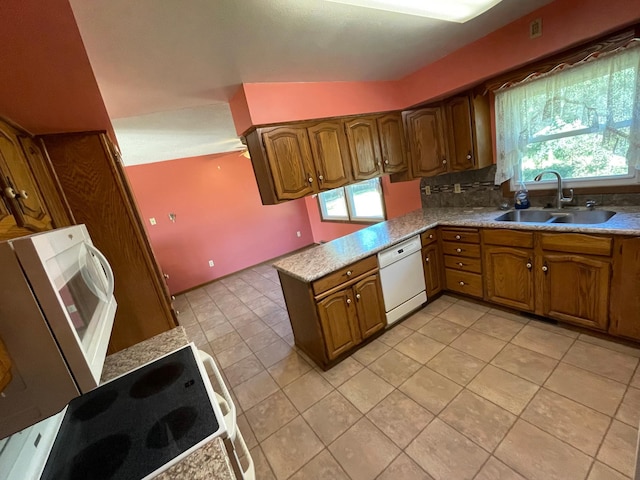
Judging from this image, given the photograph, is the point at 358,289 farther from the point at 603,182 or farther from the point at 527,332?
the point at 603,182

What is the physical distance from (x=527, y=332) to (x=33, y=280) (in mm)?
2909

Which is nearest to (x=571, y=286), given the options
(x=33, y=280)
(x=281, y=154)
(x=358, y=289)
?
(x=358, y=289)

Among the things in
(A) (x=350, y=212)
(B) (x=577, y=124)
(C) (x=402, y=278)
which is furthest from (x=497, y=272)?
(A) (x=350, y=212)

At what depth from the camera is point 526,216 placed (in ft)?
8.38

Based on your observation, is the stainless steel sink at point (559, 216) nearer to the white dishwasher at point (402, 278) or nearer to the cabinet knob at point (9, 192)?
the white dishwasher at point (402, 278)

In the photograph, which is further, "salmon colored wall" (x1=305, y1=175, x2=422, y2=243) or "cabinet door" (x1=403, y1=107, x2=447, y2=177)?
"salmon colored wall" (x1=305, y1=175, x2=422, y2=243)

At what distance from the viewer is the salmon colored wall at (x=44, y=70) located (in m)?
0.81

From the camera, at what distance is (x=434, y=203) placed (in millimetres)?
3361

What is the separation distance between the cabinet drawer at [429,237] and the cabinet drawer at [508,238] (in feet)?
1.48

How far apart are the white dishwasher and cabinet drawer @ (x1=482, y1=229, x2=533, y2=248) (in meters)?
0.58

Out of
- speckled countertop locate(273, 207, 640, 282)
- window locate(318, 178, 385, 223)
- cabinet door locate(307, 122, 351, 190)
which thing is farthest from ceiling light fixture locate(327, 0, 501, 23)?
window locate(318, 178, 385, 223)

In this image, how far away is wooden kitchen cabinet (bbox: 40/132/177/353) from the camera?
1552 mm

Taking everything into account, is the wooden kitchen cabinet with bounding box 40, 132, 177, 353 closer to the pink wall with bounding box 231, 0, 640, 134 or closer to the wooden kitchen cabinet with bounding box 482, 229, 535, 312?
the pink wall with bounding box 231, 0, 640, 134

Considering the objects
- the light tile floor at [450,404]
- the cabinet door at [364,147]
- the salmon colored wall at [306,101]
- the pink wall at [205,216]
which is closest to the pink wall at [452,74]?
the salmon colored wall at [306,101]
